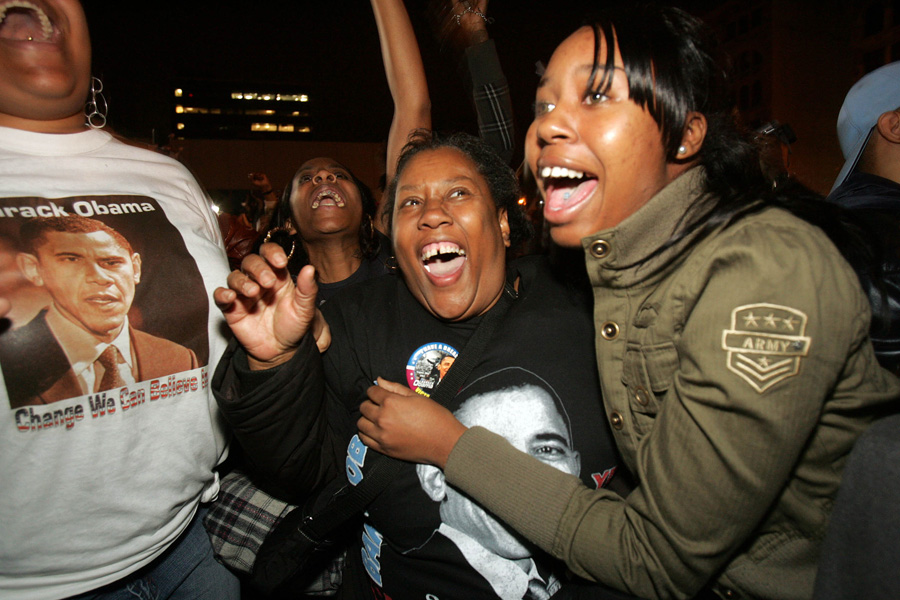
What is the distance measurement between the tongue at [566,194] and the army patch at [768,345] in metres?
0.53

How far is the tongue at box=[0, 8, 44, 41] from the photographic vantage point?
1.25 metres

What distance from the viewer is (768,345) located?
0.89 metres

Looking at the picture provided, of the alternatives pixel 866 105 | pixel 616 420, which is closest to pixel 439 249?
pixel 616 420

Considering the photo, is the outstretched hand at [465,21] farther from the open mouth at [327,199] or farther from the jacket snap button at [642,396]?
the jacket snap button at [642,396]

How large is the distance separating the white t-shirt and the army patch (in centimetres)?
139

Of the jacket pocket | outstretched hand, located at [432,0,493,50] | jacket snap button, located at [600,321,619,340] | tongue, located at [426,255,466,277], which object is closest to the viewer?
the jacket pocket

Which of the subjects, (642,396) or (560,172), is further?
(560,172)

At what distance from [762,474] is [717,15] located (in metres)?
64.5

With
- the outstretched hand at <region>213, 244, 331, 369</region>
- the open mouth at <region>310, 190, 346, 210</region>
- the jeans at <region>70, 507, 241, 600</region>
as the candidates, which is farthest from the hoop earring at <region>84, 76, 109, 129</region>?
the open mouth at <region>310, 190, 346, 210</region>

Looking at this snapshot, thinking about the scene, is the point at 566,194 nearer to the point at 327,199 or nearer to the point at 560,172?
the point at 560,172

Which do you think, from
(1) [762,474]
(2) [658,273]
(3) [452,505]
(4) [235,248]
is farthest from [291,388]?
(4) [235,248]

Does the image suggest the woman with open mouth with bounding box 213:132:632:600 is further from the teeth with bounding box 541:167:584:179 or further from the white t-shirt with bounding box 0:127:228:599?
the teeth with bounding box 541:167:584:179

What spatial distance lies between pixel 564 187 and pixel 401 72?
167cm

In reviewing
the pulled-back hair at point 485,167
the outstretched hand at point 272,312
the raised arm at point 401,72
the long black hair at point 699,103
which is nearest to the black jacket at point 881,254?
the long black hair at point 699,103
